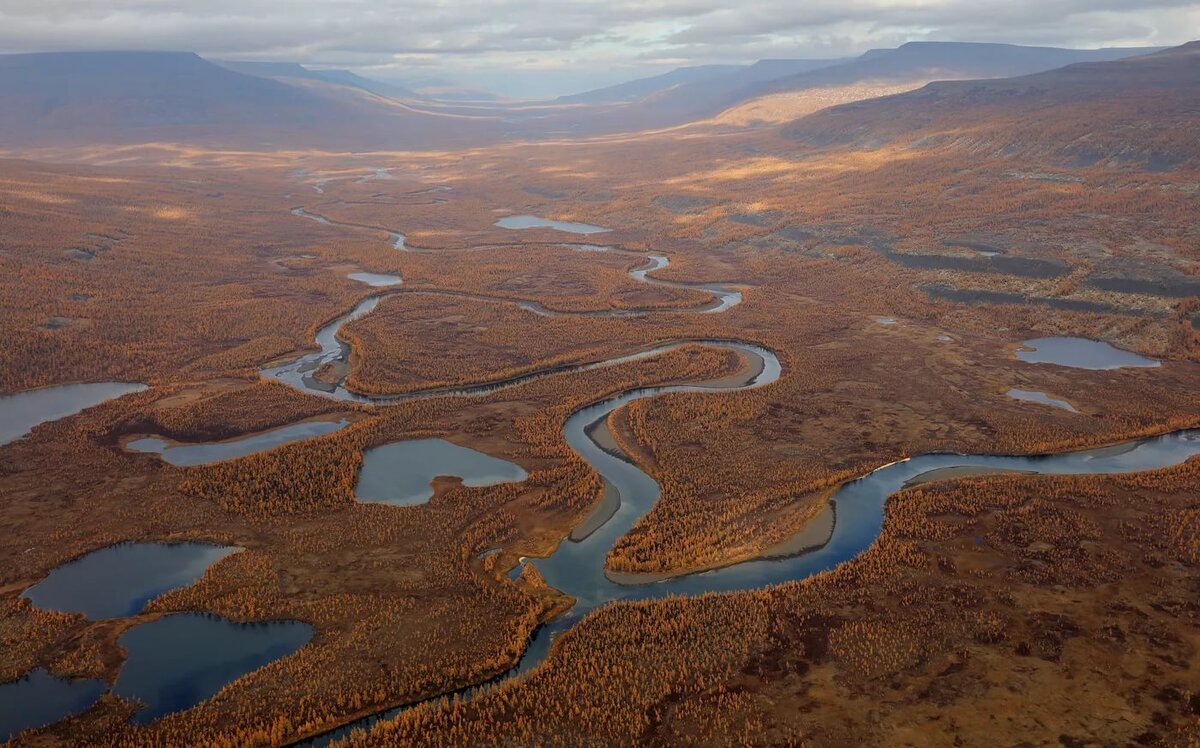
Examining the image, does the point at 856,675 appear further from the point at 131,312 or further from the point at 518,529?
the point at 131,312

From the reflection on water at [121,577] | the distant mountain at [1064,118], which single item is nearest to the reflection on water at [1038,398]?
the reflection on water at [121,577]

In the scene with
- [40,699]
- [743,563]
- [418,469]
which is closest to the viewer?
[40,699]

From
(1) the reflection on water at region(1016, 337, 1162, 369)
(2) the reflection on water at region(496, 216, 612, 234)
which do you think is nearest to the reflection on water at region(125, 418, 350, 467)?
(1) the reflection on water at region(1016, 337, 1162, 369)

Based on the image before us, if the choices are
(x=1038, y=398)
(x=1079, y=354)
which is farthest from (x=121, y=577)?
(x=1079, y=354)

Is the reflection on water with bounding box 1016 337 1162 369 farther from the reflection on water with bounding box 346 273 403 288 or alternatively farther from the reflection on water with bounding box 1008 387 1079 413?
the reflection on water with bounding box 346 273 403 288

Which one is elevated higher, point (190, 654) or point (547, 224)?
point (547, 224)

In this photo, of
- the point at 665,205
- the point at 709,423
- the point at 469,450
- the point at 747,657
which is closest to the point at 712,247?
the point at 665,205

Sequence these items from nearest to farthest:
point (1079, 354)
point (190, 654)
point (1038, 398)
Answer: point (190, 654) → point (1038, 398) → point (1079, 354)

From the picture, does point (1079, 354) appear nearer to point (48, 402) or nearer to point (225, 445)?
point (225, 445)
